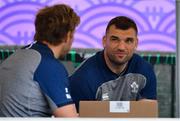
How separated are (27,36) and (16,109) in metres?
0.82

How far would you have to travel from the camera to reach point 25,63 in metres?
2.19

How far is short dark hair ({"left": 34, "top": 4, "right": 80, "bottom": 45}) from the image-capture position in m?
2.30

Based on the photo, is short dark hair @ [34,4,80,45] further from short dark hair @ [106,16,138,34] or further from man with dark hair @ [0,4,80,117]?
short dark hair @ [106,16,138,34]

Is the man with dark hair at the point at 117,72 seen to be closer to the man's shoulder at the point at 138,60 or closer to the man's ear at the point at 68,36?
the man's shoulder at the point at 138,60

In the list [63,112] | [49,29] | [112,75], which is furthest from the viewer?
[112,75]

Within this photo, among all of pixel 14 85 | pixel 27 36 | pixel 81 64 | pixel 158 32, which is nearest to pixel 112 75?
pixel 81 64

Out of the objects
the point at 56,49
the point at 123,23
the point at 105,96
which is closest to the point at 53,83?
the point at 56,49

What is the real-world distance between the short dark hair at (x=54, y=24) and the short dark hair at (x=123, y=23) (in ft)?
1.80

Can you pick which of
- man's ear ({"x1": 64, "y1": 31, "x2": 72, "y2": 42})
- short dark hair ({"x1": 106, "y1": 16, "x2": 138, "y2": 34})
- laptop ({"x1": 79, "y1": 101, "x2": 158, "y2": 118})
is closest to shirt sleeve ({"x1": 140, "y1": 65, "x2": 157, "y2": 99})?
short dark hair ({"x1": 106, "y1": 16, "x2": 138, "y2": 34})

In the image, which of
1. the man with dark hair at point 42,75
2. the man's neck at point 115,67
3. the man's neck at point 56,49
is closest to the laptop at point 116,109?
the man with dark hair at point 42,75

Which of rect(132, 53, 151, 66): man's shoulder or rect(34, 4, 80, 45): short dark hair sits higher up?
rect(34, 4, 80, 45): short dark hair

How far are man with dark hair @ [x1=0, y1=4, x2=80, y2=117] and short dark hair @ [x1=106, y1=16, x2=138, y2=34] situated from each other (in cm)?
57

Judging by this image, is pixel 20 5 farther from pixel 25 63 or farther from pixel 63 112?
pixel 63 112

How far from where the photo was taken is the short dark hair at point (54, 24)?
2.30m
